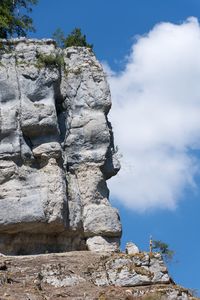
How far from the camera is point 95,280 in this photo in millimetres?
24125

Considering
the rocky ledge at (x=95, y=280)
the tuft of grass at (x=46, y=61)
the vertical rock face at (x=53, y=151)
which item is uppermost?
the tuft of grass at (x=46, y=61)

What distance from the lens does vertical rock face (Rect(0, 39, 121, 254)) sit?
29.1 meters

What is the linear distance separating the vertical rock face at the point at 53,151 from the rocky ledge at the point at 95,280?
3310mm

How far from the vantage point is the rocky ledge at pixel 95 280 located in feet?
74.7

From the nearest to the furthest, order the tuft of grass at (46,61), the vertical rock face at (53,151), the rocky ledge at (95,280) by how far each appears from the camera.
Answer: the rocky ledge at (95,280), the vertical rock face at (53,151), the tuft of grass at (46,61)

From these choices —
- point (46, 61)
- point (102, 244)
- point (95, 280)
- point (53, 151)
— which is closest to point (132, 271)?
point (95, 280)

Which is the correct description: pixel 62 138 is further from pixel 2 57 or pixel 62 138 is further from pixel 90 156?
pixel 2 57

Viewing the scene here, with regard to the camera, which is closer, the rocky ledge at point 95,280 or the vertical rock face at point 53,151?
the rocky ledge at point 95,280

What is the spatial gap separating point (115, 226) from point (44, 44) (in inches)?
329

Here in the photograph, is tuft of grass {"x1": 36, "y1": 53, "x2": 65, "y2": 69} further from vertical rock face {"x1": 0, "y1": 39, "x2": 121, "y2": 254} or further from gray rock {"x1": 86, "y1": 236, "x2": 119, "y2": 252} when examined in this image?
gray rock {"x1": 86, "y1": 236, "x2": 119, "y2": 252}

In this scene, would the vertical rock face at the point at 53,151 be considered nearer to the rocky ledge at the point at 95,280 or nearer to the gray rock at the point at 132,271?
the rocky ledge at the point at 95,280

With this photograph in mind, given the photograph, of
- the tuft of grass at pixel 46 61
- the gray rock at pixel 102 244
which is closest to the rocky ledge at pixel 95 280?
the gray rock at pixel 102 244

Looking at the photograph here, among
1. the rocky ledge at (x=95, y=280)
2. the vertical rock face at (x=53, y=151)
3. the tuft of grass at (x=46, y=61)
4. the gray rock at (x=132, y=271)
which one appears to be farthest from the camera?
the tuft of grass at (x=46, y=61)

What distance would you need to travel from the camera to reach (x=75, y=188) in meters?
30.5
